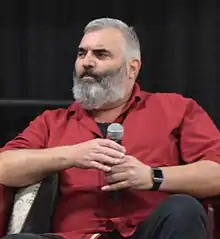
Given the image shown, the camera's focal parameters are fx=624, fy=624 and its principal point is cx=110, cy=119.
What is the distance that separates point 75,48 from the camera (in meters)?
2.71

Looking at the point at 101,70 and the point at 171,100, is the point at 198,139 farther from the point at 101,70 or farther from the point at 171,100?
the point at 101,70

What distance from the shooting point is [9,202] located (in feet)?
6.16

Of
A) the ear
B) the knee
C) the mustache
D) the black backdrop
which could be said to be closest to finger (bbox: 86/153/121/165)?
the knee

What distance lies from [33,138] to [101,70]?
0.32 metres

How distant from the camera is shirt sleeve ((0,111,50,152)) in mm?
2039

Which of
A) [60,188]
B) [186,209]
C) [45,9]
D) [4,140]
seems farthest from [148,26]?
[186,209]

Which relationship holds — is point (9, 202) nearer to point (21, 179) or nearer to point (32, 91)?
point (21, 179)

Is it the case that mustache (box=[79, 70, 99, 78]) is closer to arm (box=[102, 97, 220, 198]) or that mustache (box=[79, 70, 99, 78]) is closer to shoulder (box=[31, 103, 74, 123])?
shoulder (box=[31, 103, 74, 123])

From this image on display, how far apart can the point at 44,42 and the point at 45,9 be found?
143 millimetres

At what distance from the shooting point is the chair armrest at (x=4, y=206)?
1.85 metres

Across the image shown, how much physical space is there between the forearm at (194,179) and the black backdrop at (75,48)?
77 centimetres

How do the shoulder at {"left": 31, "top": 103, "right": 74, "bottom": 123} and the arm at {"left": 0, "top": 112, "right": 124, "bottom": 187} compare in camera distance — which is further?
the shoulder at {"left": 31, "top": 103, "right": 74, "bottom": 123}

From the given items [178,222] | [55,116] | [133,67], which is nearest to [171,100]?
[133,67]

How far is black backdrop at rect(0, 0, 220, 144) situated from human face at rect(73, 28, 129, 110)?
1.81ft
